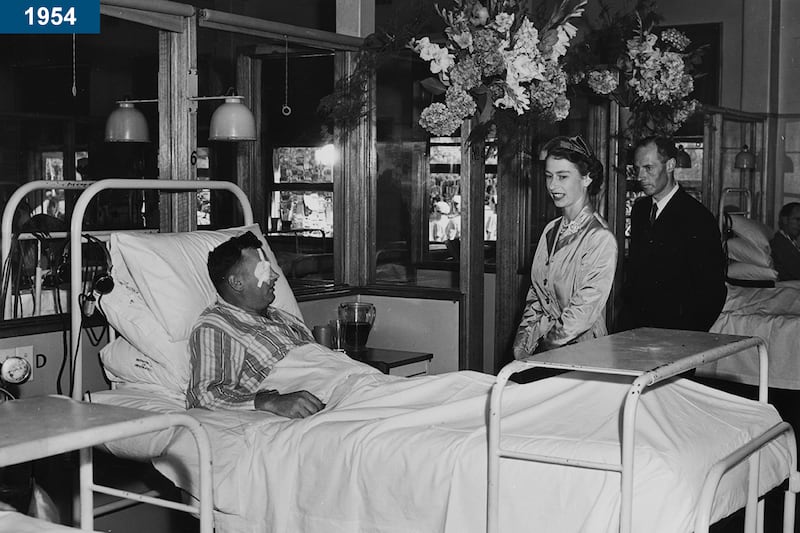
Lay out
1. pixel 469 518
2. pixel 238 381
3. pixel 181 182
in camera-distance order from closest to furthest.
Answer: pixel 469 518, pixel 238 381, pixel 181 182

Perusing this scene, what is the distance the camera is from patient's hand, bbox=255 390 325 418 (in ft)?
10.6

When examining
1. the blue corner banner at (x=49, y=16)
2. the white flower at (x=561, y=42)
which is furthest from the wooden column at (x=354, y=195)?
the blue corner banner at (x=49, y=16)

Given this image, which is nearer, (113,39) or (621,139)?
(621,139)

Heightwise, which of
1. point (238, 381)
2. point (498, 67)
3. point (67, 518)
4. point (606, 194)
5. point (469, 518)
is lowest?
point (67, 518)

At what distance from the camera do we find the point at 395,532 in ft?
9.24

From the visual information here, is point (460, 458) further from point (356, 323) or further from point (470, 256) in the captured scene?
point (470, 256)

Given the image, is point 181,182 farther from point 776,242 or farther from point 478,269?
point 776,242

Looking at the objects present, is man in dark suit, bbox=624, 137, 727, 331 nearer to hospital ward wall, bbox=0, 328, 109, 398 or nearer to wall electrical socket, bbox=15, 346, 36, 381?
hospital ward wall, bbox=0, 328, 109, 398

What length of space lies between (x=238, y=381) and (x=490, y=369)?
259 cm

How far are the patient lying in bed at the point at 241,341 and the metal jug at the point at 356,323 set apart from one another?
94cm

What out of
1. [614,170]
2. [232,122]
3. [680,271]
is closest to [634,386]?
[680,271]

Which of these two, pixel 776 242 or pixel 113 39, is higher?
pixel 113 39

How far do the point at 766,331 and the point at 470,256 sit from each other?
7.14ft

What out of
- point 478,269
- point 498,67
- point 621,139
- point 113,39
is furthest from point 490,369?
point 113,39
